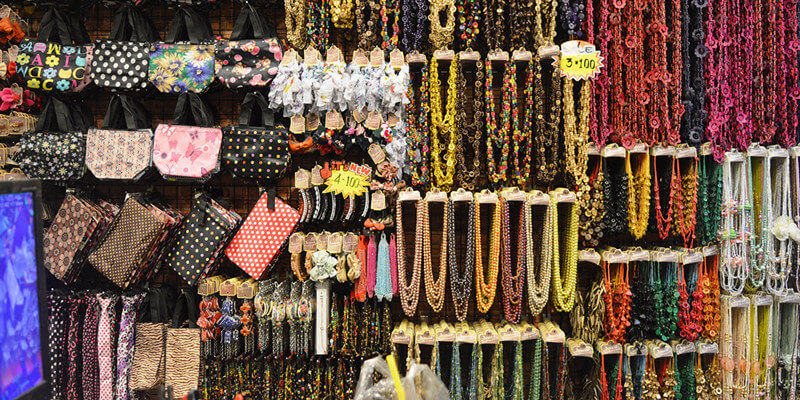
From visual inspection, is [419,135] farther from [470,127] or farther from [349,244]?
[349,244]

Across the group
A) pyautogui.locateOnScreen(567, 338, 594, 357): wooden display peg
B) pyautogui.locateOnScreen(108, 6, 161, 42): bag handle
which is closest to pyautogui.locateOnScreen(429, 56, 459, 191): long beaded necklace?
pyautogui.locateOnScreen(567, 338, 594, 357): wooden display peg

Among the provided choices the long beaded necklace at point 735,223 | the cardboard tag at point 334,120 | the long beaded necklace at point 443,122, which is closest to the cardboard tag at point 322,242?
the cardboard tag at point 334,120

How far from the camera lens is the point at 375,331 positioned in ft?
9.62

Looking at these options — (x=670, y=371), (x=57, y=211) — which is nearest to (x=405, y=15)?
(x=57, y=211)

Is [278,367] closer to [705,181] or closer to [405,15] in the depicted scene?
[405,15]

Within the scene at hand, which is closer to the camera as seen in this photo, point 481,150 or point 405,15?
point 405,15

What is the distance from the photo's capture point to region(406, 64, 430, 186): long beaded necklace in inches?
115

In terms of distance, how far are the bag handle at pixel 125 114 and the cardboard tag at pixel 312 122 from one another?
105 cm

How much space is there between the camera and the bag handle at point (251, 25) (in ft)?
9.79

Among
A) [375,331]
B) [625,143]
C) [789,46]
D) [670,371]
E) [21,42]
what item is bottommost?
[670,371]

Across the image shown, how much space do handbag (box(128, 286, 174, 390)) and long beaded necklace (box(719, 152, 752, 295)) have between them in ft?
11.2

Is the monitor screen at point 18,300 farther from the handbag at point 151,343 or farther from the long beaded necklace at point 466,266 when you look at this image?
the long beaded necklace at point 466,266

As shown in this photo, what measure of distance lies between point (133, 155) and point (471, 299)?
225cm

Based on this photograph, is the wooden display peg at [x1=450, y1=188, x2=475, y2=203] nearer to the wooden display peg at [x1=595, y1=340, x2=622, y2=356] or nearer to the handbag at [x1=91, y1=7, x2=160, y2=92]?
the wooden display peg at [x1=595, y1=340, x2=622, y2=356]
